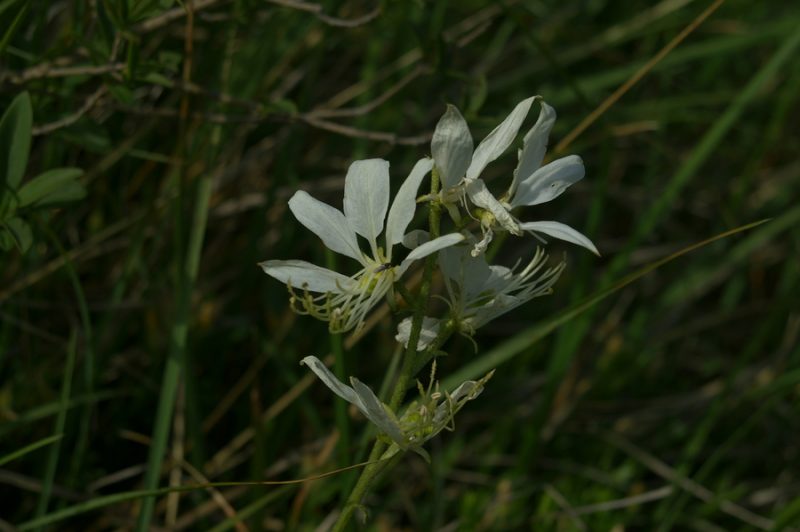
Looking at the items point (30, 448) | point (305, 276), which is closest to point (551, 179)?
point (305, 276)

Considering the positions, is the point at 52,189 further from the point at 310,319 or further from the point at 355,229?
the point at 310,319

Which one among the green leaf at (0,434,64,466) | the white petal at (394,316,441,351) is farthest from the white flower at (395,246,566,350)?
the green leaf at (0,434,64,466)

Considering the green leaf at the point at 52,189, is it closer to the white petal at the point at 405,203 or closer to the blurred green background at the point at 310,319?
the blurred green background at the point at 310,319

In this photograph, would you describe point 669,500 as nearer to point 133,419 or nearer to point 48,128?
point 133,419

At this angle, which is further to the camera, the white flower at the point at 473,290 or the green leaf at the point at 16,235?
the green leaf at the point at 16,235

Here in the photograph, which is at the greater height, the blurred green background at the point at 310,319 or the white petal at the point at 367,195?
the white petal at the point at 367,195

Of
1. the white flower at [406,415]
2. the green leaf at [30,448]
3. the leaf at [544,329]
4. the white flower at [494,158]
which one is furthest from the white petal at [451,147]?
the green leaf at [30,448]
